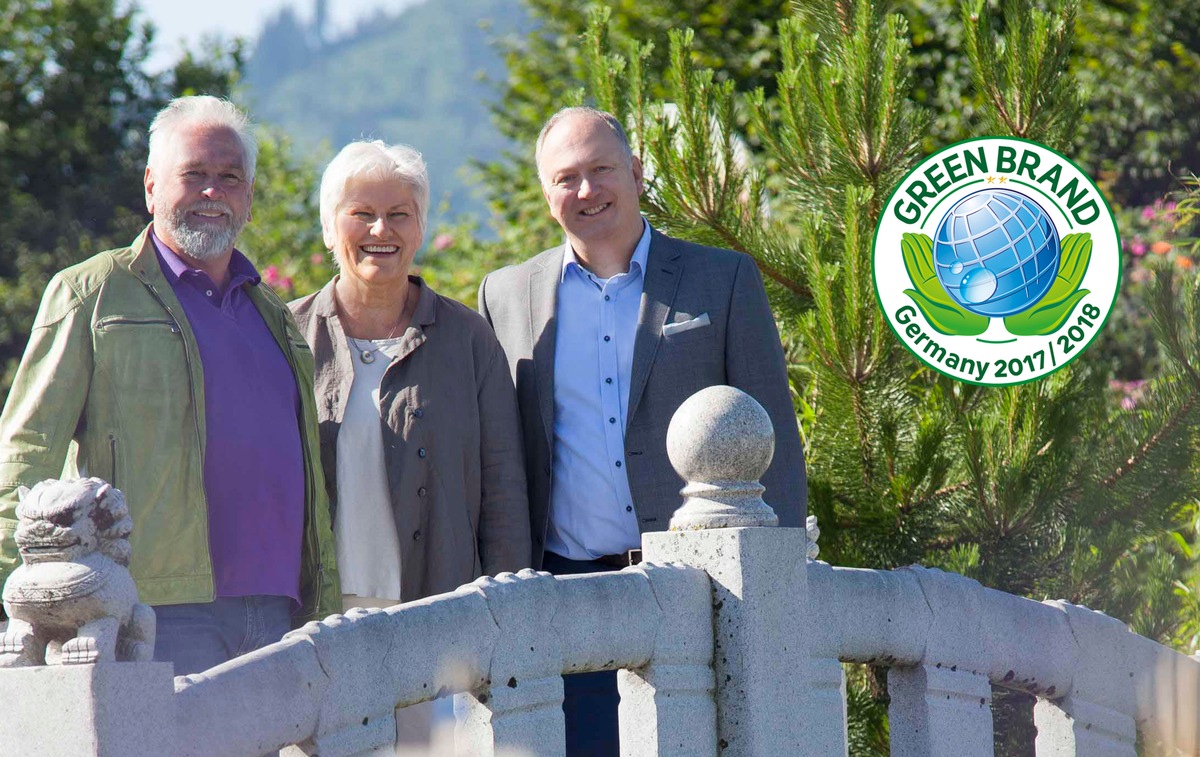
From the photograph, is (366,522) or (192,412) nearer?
(192,412)

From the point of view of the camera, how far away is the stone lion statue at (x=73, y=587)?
2490mm

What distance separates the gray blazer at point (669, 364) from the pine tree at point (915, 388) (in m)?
1.10

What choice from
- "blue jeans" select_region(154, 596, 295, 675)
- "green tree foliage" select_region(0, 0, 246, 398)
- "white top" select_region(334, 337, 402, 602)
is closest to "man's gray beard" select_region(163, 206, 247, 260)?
"white top" select_region(334, 337, 402, 602)

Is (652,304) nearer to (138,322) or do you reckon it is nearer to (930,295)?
(138,322)

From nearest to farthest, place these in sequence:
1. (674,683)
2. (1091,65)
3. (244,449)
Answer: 1. (674,683)
2. (244,449)
3. (1091,65)

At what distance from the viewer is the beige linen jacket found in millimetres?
3863

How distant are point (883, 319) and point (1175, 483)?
1.12 m

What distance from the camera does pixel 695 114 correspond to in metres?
5.63

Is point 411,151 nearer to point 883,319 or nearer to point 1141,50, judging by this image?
point 883,319

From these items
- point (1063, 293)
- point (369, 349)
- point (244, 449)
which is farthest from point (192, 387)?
point (1063, 293)

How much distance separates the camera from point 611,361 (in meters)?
4.07

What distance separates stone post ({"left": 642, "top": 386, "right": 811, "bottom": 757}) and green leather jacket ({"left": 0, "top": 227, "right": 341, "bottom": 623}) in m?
1.04

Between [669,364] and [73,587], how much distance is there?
1886 mm

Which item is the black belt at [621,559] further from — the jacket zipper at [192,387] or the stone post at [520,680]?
the jacket zipper at [192,387]
